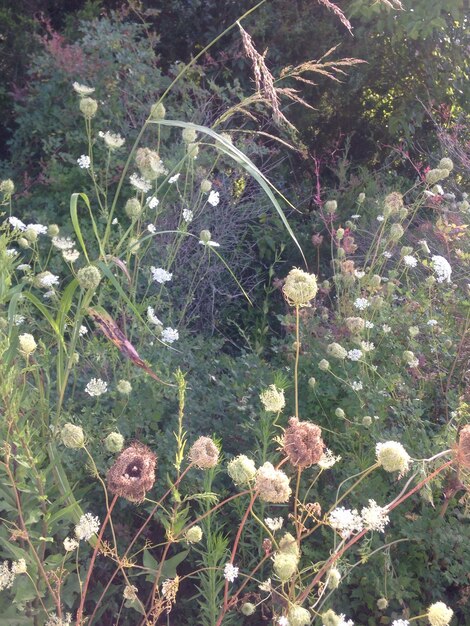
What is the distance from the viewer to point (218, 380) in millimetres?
2932

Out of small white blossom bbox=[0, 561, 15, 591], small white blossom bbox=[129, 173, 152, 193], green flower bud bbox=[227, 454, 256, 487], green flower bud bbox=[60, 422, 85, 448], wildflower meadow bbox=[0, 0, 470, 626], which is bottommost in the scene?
wildflower meadow bbox=[0, 0, 470, 626]

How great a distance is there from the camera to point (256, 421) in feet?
8.41

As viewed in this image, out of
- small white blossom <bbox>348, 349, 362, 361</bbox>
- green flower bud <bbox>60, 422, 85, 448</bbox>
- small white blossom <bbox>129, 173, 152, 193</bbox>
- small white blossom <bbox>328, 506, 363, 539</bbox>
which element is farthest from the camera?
small white blossom <bbox>129, 173, 152, 193</bbox>

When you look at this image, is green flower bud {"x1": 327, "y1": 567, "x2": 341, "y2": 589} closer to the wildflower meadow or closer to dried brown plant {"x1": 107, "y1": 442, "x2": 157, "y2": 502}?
the wildflower meadow

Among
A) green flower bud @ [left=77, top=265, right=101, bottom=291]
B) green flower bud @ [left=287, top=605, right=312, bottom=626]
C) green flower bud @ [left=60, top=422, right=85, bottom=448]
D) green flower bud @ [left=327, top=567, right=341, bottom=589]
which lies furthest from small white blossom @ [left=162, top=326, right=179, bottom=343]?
green flower bud @ [left=287, top=605, right=312, bottom=626]

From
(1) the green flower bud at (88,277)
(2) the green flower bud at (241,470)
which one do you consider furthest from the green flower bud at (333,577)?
(1) the green flower bud at (88,277)

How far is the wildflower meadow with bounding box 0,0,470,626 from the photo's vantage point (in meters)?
1.68

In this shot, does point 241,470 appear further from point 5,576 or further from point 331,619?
point 5,576

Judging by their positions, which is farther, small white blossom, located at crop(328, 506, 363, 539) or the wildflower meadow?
the wildflower meadow

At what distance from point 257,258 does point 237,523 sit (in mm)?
2999

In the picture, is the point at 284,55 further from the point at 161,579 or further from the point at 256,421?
the point at 161,579

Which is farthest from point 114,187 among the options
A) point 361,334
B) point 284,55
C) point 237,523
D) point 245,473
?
point 245,473

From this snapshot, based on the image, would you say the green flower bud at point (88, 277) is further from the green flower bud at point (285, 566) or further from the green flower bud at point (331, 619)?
the green flower bud at point (331, 619)

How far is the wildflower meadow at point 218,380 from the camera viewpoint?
168 cm
